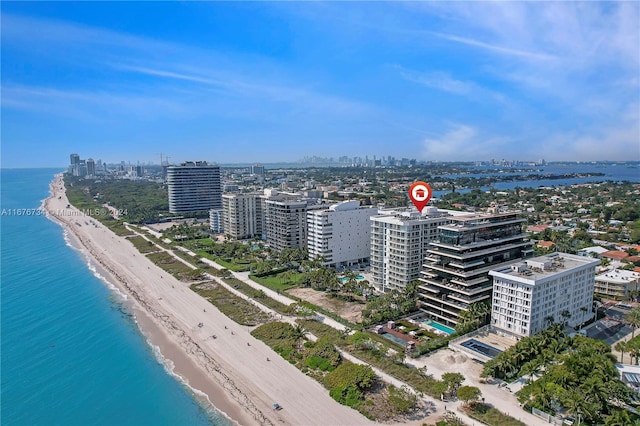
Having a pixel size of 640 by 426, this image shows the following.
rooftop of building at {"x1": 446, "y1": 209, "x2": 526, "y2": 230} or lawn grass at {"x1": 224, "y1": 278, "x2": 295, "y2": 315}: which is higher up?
rooftop of building at {"x1": 446, "y1": 209, "x2": 526, "y2": 230}

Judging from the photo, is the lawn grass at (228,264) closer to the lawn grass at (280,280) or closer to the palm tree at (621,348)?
the lawn grass at (280,280)

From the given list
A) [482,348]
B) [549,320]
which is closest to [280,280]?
[482,348]

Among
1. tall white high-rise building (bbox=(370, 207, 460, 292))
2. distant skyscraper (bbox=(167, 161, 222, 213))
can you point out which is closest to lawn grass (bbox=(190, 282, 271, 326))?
tall white high-rise building (bbox=(370, 207, 460, 292))

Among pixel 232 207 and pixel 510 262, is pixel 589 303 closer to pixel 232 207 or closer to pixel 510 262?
pixel 510 262

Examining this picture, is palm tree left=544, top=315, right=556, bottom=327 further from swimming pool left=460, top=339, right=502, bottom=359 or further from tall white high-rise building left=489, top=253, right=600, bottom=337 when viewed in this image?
swimming pool left=460, top=339, right=502, bottom=359

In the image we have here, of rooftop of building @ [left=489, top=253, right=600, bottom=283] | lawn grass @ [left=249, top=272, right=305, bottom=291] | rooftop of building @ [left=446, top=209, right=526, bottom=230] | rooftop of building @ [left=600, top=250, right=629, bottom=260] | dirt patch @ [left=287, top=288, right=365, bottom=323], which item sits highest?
rooftop of building @ [left=446, top=209, right=526, bottom=230]

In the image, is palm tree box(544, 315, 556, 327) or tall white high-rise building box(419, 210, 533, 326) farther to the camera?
tall white high-rise building box(419, 210, 533, 326)

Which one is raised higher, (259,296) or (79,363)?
(259,296)

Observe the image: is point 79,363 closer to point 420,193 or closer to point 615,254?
point 420,193
